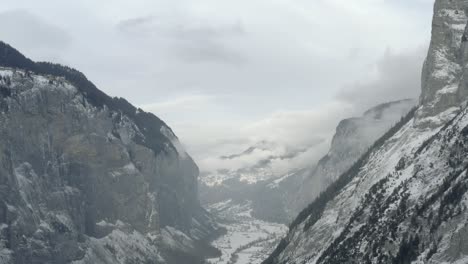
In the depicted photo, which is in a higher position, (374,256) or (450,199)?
(450,199)

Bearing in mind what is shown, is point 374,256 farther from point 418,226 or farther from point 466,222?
point 466,222

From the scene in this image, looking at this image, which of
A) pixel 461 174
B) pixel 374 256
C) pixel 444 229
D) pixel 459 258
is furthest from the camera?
pixel 374 256

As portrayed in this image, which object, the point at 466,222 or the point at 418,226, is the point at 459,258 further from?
the point at 418,226

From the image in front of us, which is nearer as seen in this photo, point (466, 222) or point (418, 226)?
point (466, 222)

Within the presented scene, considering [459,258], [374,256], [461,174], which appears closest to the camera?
[459,258]

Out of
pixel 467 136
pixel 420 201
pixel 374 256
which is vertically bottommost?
pixel 374 256

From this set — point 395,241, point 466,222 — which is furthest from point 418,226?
point 466,222

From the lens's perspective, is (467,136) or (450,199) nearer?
(450,199)

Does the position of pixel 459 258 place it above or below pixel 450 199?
below

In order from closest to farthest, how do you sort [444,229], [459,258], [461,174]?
1. [459,258]
2. [444,229]
3. [461,174]
